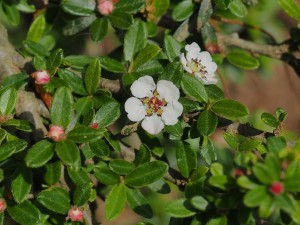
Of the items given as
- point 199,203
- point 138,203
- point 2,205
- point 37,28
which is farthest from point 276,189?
point 37,28

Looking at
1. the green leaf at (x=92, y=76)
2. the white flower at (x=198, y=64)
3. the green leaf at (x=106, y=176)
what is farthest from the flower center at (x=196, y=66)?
the green leaf at (x=106, y=176)

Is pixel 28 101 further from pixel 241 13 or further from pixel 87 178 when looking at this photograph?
pixel 241 13

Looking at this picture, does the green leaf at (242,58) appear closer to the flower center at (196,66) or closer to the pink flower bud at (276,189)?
the flower center at (196,66)

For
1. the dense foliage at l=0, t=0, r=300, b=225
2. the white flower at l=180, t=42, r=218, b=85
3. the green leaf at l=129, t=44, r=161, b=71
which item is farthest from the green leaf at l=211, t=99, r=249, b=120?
the green leaf at l=129, t=44, r=161, b=71

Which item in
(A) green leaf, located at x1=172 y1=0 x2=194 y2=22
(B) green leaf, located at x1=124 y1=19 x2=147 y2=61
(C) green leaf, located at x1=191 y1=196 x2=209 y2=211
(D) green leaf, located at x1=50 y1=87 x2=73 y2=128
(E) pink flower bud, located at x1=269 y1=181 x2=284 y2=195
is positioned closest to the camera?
(E) pink flower bud, located at x1=269 y1=181 x2=284 y2=195

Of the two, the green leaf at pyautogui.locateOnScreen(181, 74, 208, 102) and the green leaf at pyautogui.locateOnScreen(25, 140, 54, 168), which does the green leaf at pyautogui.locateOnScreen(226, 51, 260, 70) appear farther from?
the green leaf at pyautogui.locateOnScreen(25, 140, 54, 168)

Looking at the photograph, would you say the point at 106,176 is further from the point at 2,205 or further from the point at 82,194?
the point at 2,205
